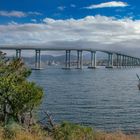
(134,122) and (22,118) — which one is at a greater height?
(22,118)

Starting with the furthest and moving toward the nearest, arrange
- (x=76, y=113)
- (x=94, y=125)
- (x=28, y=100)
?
(x=76, y=113) < (x=94, y=125) < (x=28, y=100)

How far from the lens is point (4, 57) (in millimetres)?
23969

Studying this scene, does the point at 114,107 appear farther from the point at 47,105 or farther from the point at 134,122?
the point at 134,122

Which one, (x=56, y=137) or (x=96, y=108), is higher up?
(x=56, y=137)

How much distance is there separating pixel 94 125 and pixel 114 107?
13491 millimetres

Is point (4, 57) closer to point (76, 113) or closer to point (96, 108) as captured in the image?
point (76, 113)

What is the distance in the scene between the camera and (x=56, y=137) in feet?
47.4

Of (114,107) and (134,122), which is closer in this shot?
(134,122)

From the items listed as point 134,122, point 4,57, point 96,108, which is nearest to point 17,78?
point 4,57

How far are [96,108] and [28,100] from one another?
25.9m

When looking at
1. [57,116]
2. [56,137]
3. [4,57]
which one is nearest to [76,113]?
[57,116]

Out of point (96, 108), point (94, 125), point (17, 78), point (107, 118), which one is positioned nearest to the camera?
point (17, 78)

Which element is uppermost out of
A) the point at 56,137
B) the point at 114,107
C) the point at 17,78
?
the point at 17,78

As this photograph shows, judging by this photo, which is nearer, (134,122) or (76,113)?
(134,122)
